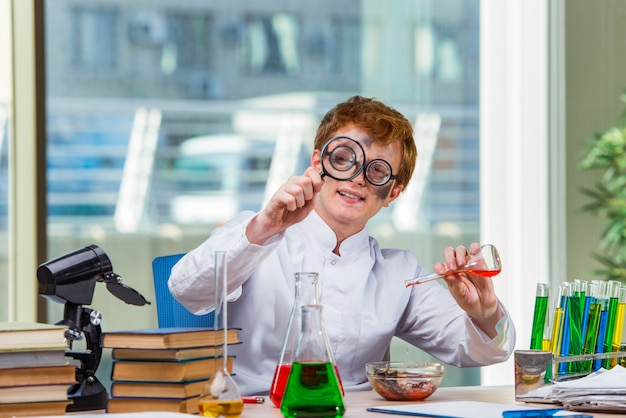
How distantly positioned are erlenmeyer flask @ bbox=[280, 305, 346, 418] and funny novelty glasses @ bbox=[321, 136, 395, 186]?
57 centimetres

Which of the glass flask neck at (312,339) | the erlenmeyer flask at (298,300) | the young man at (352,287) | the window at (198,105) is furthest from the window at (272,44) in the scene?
the glass flask neck at (312,339)

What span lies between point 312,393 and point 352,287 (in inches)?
28.5

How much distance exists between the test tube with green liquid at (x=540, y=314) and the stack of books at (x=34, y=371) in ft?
2.43

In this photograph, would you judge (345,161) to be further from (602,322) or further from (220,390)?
(220,390)

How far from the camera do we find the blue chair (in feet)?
6.42

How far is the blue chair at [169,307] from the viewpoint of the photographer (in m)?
1.96

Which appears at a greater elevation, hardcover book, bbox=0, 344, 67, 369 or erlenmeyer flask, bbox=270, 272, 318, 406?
erlenmeyer flask, bbox=270, 272, 318, 406

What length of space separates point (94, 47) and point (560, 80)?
1.79 m

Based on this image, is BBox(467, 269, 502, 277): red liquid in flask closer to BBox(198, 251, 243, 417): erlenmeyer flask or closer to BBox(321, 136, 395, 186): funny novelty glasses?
BBox(321, 136, 395, 186): funny novelty glasses

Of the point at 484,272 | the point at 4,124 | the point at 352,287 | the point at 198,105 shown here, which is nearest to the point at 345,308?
the point at 352,287

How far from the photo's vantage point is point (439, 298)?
2.08 meters

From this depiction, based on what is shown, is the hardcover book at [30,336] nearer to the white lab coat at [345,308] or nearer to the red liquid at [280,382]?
the red liquid at [280,382]

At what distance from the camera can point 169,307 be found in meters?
1.97

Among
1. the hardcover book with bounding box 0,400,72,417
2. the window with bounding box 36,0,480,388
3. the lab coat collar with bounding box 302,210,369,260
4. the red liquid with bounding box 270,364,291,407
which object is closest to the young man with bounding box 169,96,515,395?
the lab coat collar with bounding box 302,210,369,260
